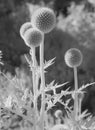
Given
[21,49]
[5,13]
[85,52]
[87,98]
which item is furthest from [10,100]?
[5,13]

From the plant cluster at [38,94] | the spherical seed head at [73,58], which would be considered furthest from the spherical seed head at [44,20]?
the spherical seed head at [73,58]

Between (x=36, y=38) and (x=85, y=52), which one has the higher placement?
(x=85, y=52)

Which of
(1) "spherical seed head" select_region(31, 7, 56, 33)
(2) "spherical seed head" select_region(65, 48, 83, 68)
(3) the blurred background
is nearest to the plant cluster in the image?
(1) "spherical seed head" select_region(31, 7, 56, 33)

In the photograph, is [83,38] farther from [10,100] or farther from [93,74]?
[10,100]

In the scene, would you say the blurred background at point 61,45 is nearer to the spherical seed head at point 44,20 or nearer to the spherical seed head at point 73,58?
the spherical seed head at point 73,58

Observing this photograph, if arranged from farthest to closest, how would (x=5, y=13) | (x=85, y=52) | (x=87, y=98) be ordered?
(x=5, y=13)
(x=85, y=52)
(x=87, y=98)

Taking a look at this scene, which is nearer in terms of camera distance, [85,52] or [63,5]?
[85,52]

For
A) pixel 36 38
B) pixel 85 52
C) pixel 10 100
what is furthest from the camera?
pixel 85 52
